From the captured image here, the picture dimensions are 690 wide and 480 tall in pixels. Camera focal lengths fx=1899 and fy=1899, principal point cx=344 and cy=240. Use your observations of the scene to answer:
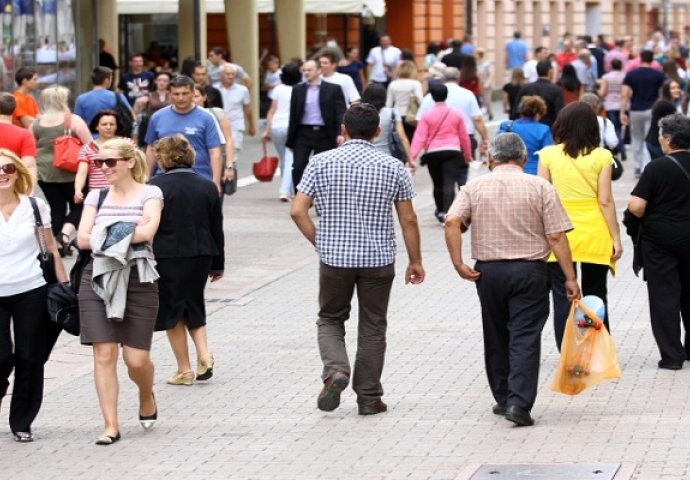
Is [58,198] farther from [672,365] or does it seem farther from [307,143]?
[672,365]

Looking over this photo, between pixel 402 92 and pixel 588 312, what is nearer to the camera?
pixel 588 312

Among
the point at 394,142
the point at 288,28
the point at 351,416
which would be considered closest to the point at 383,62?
the point at 288,28

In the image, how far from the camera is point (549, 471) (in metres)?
7.86

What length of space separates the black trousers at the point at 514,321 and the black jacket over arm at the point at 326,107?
1014 cm

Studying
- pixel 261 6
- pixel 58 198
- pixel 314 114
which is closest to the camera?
pixel 58 198

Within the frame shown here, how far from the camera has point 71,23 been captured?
27.8 meters

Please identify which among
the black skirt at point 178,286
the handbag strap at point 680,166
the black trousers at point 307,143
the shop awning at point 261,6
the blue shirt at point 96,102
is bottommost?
the black trousers at point 307,143

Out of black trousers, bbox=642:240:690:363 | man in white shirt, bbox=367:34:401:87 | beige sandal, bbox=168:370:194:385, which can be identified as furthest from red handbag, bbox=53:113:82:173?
man in white shirt, bbox=367:34:401:87

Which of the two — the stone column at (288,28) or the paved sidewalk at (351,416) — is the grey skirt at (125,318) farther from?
the stone column at (288,28)

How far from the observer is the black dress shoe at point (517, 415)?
887 centimetres

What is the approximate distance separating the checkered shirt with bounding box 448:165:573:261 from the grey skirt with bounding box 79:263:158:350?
5.09 ft

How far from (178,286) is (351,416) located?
4.65 ft

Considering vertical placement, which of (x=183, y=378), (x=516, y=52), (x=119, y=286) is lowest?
(x=516, y=52)

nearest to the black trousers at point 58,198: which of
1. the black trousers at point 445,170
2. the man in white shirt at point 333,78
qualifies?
→ the black trousers at point 445,170
